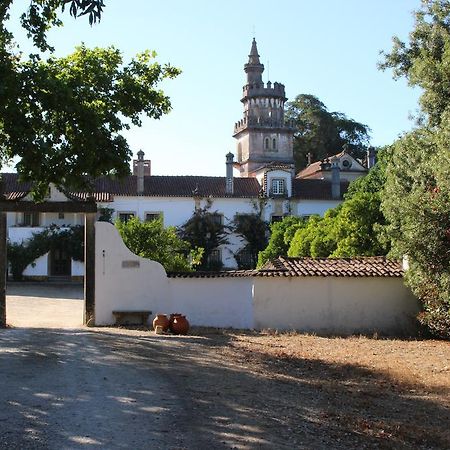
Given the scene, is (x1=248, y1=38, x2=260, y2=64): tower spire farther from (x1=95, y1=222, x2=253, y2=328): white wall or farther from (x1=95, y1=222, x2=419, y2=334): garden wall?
(x1=95, y1=222, x2=253, y2=328): white wall

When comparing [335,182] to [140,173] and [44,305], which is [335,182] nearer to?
[140,173]

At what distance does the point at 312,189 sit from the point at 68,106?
124 ft

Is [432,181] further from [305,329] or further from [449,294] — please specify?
[305,329]

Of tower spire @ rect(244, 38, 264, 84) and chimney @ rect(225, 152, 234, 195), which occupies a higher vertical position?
tower spire @ rect(244, 38, 264, 84)

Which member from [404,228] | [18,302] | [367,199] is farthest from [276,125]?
[404,228]

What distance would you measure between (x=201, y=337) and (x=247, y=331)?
2.92 metres

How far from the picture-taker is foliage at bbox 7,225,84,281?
4322 centimetres

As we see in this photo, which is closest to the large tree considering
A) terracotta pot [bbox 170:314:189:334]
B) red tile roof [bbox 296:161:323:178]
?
terracotta pot [bbox 170:314:189:334]

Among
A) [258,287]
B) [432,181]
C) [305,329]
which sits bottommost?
[305,329]

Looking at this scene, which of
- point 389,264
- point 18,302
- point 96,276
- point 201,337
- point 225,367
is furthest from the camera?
point 18,302

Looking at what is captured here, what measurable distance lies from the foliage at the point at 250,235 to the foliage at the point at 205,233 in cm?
114

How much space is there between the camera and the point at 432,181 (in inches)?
672

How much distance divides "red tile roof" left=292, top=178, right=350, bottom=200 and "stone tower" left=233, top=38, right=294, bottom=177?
33.0 feet

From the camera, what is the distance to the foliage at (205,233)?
1806 inches
